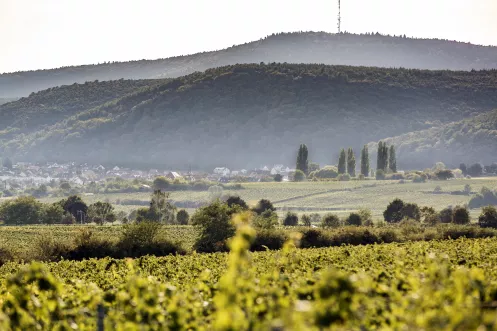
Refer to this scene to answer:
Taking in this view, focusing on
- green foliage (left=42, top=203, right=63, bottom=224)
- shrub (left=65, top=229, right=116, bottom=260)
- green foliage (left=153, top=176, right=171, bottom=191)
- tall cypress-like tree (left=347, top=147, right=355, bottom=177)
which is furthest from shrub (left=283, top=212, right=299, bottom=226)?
green foliage (left=153, top=176, right=171, bottom=191)

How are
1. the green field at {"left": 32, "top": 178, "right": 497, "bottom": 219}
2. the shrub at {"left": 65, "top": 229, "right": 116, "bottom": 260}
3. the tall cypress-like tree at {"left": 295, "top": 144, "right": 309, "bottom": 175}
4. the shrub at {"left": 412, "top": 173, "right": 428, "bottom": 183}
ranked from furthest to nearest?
1. the tall cypress-like tree at {"left": 295, "top": 144, "right": 309, "bottom": 175}
2. the shrub at {"left": 412, "top": 173, "right": 428, "bottom": 183}
3. the green field at {"left": 32, "top": 178, "right": 497, "bottom": 219}
4. the shrub at {"left": 65, "top": 229, "right": 116, "bottom": 260}

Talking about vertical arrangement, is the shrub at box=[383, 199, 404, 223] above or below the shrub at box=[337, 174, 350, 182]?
below

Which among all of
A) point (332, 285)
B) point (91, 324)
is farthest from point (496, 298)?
point (91, 324)

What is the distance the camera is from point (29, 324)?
10359 mm

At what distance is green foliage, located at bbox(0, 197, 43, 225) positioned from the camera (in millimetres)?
85688

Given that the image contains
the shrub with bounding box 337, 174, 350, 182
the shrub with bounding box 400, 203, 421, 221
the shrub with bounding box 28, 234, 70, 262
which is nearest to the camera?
the shrub with bounding box 28, 234, 70, 262

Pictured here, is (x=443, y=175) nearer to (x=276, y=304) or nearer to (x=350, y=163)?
(x=350, y=163)

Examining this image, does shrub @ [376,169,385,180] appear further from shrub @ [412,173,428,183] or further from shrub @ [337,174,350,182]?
shrub @ [337,174,350,182]

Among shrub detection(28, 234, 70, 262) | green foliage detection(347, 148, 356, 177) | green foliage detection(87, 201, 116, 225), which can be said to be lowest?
green foliage detection(87, 201, 116, 225)

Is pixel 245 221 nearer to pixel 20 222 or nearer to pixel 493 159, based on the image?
pixel 20 222

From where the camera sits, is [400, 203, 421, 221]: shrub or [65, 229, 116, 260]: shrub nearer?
[65, 229, 116, 260]: shrub

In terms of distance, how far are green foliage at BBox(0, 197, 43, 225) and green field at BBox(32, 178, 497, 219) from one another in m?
47.5

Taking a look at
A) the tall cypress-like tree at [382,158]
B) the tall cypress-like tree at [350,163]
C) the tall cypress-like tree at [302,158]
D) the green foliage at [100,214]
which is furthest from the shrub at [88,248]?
the tall cypress-like tree at [350,163]

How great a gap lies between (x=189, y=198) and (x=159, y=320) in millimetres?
145476
